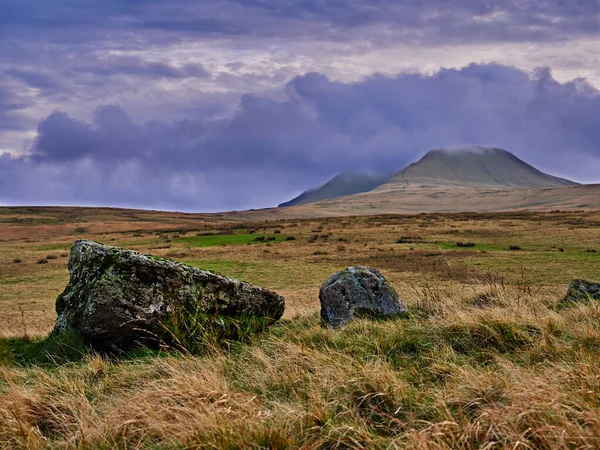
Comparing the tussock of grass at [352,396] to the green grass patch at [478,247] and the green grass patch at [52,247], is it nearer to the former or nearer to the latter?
the green grass patch at [478,247]

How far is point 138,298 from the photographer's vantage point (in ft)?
26.9

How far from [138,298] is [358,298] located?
16.4ft

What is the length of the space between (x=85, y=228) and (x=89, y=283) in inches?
3386

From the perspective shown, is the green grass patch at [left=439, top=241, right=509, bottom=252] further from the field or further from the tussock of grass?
the tussock of grass

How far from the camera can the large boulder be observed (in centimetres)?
806

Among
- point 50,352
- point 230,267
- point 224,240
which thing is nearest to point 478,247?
point 230,267

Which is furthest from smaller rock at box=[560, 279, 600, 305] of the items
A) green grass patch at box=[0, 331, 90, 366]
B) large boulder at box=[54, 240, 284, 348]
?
green grass patch at box=[0, 331, 90, 366]

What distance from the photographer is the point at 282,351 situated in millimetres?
6215

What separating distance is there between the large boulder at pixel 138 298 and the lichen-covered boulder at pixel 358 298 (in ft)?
6.97

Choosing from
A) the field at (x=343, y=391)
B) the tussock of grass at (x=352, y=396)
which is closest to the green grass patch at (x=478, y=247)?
the field at (x=343, y=391)

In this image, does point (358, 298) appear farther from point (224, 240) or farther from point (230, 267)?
point (224, 240)

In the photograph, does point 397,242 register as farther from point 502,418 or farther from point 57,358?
point 502,418

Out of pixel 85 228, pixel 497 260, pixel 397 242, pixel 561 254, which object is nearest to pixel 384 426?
pixel 497 260

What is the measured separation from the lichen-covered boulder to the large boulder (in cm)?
213
